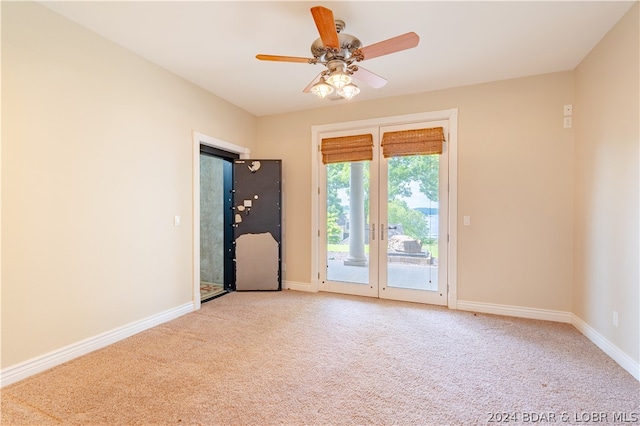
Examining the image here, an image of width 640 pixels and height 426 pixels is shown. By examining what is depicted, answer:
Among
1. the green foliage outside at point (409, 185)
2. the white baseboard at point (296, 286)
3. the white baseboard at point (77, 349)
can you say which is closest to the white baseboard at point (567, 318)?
the green foliage outside at point (409, 185)

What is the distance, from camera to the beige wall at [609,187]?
7.03 ft

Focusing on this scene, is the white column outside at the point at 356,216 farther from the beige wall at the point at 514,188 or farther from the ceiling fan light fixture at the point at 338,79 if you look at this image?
the ceiling fan light fixture at the point at 338,79

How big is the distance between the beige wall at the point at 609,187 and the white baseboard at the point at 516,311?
167mm

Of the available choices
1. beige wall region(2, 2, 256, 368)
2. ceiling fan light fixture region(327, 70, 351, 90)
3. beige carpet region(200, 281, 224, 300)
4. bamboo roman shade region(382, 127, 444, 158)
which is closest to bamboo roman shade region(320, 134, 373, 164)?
bamboo roman shade region(382, 127, 444, 158)

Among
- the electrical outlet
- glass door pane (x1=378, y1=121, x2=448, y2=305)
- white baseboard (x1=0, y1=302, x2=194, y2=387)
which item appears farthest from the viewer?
glass door pane (x1=378, y1=121, x2=448, y2=305)

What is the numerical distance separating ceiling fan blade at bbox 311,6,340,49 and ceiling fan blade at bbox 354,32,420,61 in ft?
0.75

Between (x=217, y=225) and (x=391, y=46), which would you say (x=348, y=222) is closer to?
(x=217, y=225)

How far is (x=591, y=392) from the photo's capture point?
1913mm

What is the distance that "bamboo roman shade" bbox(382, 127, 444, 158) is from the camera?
358cm

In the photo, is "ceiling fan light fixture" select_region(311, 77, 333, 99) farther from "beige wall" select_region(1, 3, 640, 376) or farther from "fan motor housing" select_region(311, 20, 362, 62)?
"beige wall" select_region(1, 3, 640, 376)

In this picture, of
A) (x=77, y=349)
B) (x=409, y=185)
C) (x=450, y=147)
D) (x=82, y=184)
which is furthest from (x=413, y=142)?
(x=77, y=349)

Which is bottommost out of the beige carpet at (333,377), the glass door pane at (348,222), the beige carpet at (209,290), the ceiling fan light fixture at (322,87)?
the beige carpet at (209,290)

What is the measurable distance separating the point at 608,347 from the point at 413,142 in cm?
274

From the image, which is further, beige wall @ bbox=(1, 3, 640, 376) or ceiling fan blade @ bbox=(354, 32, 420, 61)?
beige wall @ bbox=(1, 3, 640, 376)
